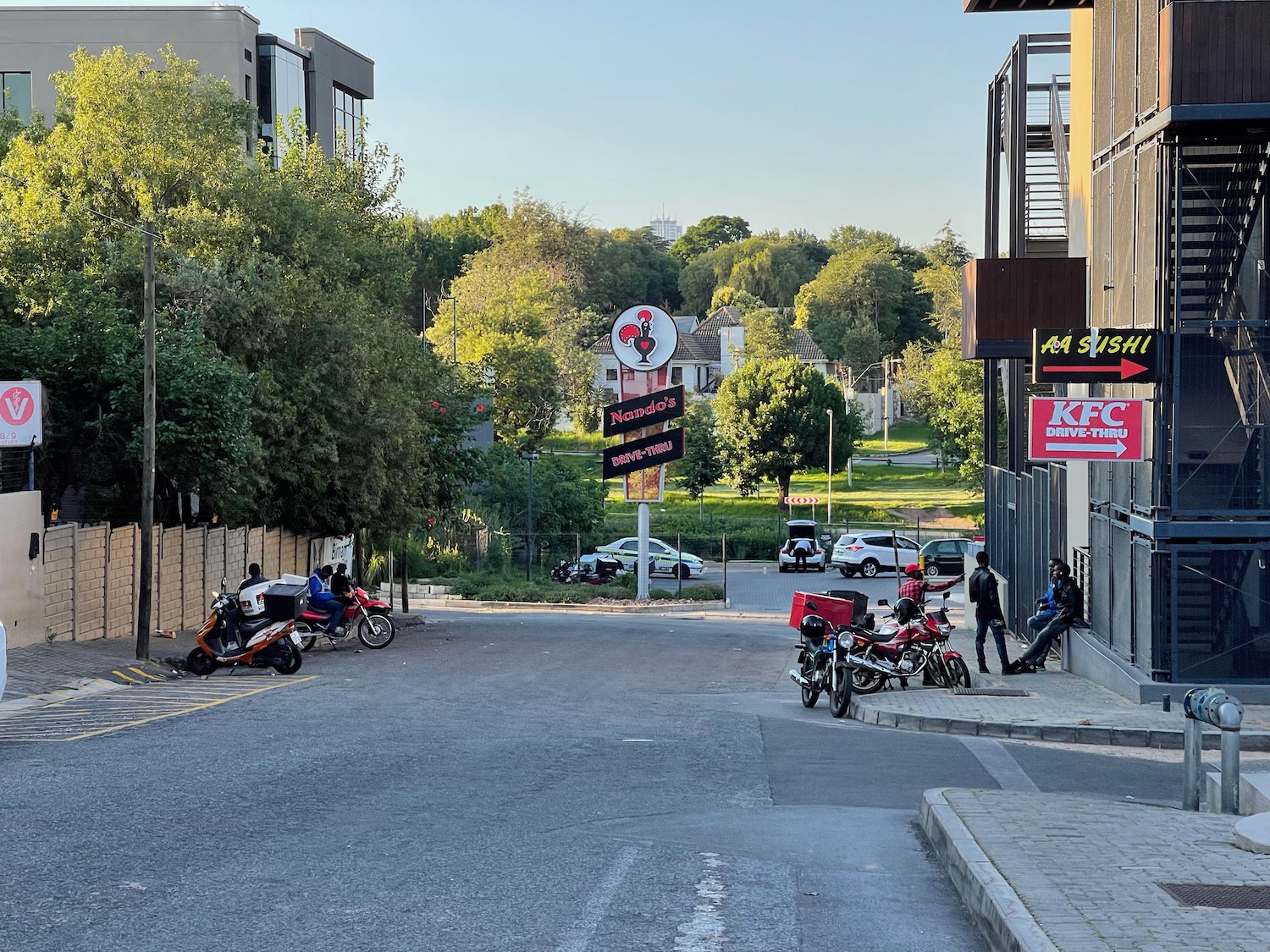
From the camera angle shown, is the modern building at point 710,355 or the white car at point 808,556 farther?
the modern building at point 710,355

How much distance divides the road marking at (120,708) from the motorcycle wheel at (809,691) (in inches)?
274

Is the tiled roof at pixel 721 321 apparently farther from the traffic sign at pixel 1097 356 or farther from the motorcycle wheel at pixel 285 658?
the traffic sign at pixel 1097 356

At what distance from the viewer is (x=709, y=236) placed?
551 ft

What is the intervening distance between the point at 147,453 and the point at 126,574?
3.97 metres

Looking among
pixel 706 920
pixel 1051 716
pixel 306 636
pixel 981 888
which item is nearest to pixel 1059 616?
pixel 1051 716

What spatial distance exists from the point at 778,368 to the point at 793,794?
69613 mm

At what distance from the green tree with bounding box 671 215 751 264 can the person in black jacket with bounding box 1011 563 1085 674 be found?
14396cm

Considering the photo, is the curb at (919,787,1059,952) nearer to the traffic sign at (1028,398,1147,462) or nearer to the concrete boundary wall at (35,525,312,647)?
the traffic sign at (1028,398,1147,462)

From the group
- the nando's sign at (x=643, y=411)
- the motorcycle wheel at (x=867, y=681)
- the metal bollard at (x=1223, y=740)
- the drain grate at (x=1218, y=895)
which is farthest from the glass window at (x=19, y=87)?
the drain grate at (x=1218, y=895)

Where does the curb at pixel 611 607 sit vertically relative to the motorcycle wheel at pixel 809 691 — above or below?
below

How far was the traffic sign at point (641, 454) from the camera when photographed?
44.8m

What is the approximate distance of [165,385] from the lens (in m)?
24.4

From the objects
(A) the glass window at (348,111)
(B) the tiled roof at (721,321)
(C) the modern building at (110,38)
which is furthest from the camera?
(B) the tiled roof at (721,321)

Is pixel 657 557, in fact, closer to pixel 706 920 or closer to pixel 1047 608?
pixel 1047 608
